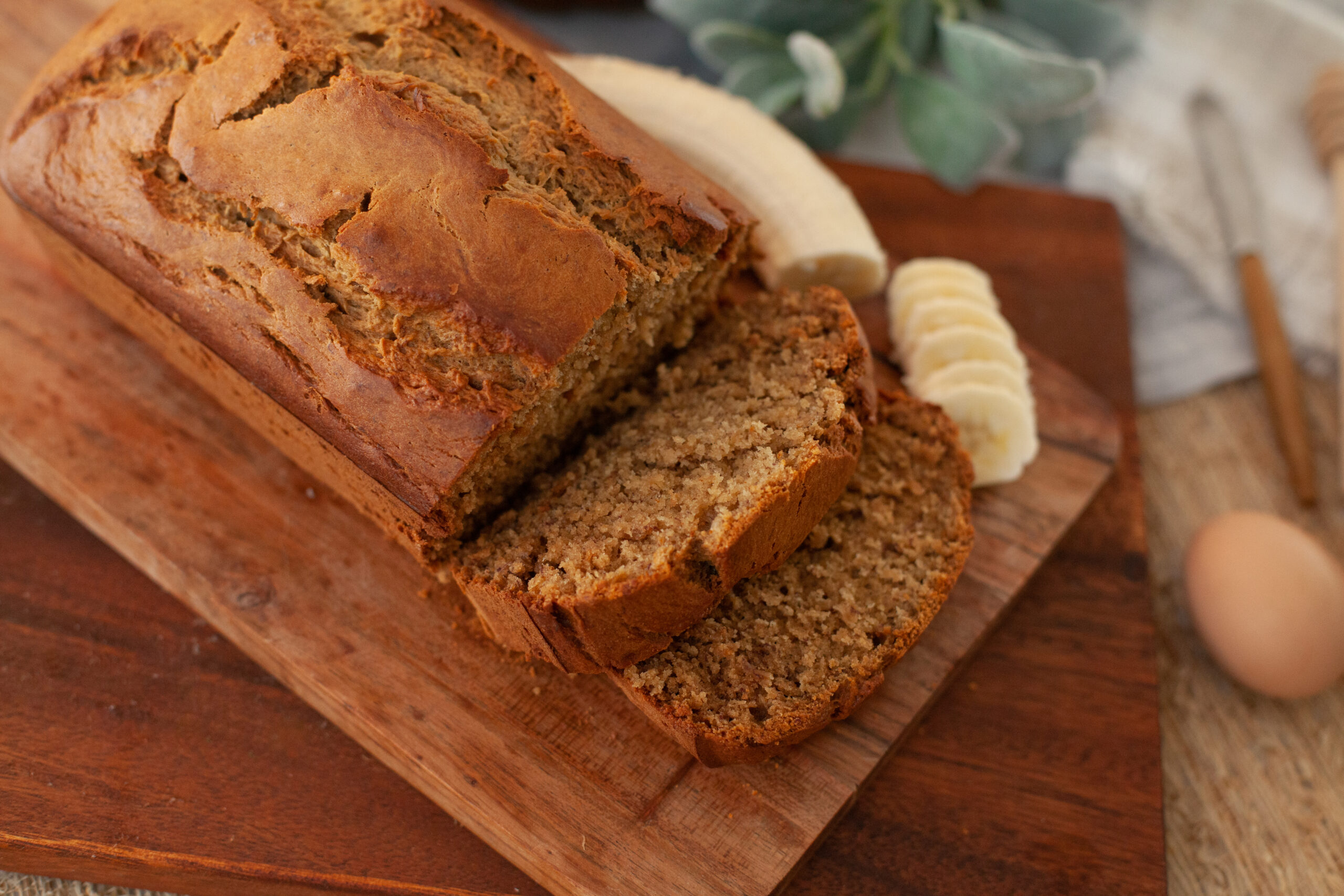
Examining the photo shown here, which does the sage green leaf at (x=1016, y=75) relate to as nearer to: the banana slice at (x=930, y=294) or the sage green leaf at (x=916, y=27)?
the sage green leaf at (x=916, y=27)

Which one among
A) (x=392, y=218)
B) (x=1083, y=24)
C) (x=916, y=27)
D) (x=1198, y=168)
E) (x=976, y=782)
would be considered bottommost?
(x=976, y=782)

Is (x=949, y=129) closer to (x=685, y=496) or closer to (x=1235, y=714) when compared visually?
(x=685, y=496)

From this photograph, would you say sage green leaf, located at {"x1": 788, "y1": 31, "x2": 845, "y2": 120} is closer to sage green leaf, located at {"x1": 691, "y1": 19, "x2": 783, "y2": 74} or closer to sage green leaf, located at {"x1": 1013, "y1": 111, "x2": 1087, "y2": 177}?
sage green leaf, located at {"x1": 691, "y1": 19, "x2": 783, "y2": 74}

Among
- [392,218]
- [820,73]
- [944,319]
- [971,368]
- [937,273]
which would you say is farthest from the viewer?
[820,73]

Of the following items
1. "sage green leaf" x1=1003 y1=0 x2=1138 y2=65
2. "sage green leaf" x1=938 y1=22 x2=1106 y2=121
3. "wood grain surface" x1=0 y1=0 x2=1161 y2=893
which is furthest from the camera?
"sage green leaf" x1=1003 y1=0 x2=1138 y2=65

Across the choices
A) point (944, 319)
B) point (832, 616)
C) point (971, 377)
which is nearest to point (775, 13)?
point (944, 319)

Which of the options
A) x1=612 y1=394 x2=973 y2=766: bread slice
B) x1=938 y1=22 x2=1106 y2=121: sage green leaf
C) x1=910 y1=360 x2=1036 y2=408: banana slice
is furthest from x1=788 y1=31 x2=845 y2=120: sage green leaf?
x1=612 y1=394 x2=973 y2=766: bread slice
